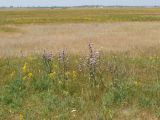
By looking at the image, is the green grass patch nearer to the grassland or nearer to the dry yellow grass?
the dry yellow grass

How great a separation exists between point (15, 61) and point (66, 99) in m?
5.22

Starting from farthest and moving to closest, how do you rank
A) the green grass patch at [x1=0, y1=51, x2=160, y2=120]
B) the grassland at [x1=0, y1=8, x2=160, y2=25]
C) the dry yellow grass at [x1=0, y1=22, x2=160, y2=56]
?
the grassland at [x1=0, y1=8, x2=160, y2=25]
the dry yellow grass at [x1=0, y1=22, x2=160, y2=56]
the green grass patch at [x1=0, y1=51, x2=160, y2=120]

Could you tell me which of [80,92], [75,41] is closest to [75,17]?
[75,41]

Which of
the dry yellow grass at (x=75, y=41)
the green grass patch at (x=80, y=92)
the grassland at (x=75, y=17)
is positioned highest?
the green grass patch at (x=80, y=92)

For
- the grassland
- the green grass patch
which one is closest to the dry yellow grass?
the green grass patch

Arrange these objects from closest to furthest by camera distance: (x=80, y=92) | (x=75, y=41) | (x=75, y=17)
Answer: (x=80, y=92) → (x=75, y=41) → (x=75, y=17)

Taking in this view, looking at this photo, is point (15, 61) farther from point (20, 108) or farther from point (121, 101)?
point (121, 101)

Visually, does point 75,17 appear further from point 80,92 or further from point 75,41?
point 80,92

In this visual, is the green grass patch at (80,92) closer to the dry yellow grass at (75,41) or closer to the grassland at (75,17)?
the dry yellow grass at (75,41)

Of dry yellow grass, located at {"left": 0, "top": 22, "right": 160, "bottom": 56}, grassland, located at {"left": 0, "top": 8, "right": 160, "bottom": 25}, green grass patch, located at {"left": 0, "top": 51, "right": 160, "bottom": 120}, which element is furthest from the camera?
grassland, located at {"left": 0, "top": 8, "right": 160, "bottom": 25}

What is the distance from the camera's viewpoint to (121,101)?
26.6ft

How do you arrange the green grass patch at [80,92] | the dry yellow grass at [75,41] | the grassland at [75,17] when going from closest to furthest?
1. the green grass patch at [80,92]
2. the dry yellow grass at [75,41]
3. the grassland at [75,17]

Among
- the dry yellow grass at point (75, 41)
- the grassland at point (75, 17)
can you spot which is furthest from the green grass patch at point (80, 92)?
the grassland at point (75, 17)

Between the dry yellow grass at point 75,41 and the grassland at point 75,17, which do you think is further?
the grassland at point 75,17
